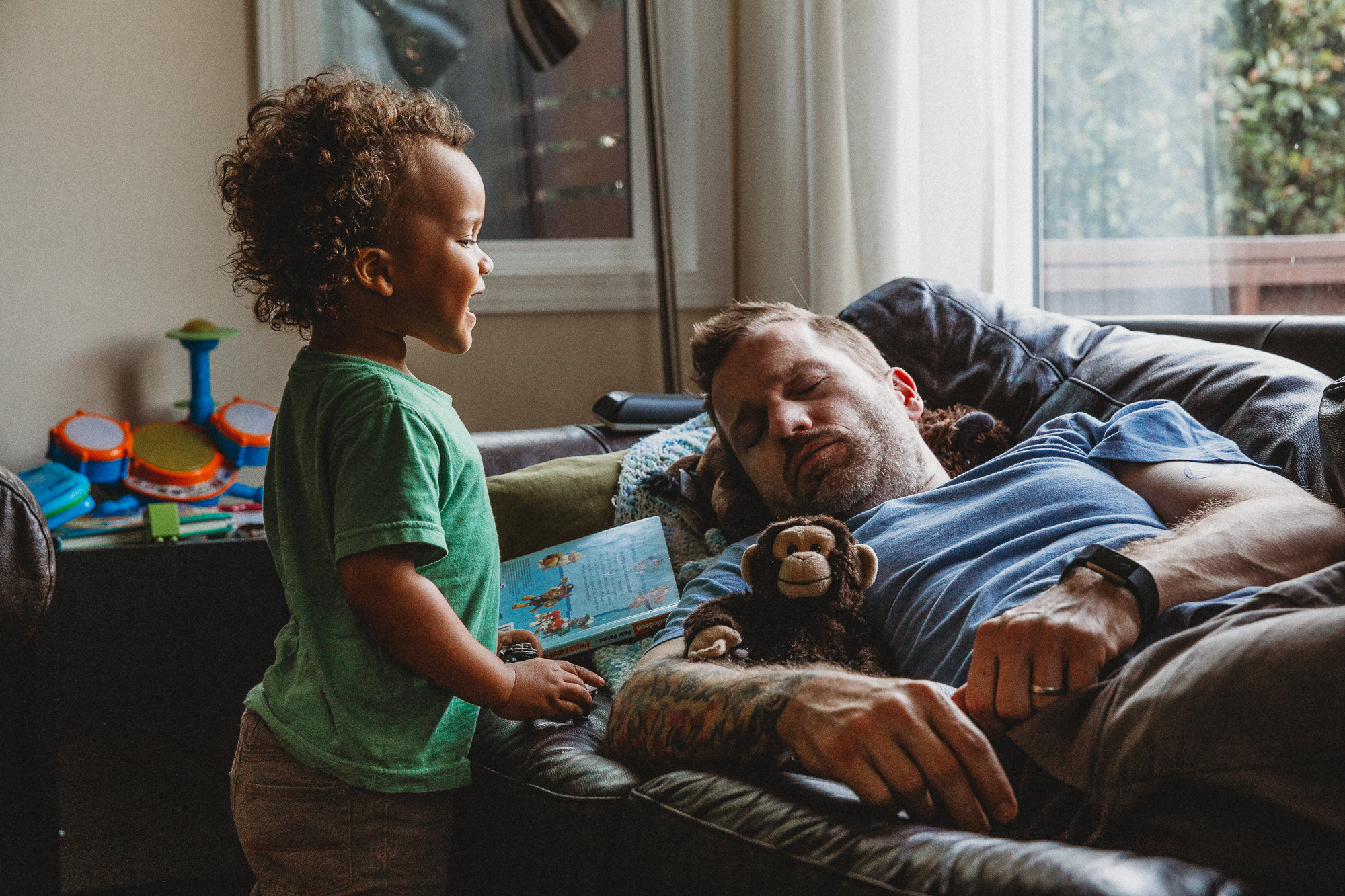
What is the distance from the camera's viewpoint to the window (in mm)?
2598

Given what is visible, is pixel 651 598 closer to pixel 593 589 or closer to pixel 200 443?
pixel 593 589

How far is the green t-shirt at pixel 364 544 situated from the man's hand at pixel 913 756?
0.43m

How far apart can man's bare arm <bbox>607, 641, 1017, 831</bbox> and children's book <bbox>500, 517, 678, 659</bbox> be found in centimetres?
35

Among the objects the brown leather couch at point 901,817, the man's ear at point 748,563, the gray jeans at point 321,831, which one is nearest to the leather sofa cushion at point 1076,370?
the brown leather couch at point 901,817

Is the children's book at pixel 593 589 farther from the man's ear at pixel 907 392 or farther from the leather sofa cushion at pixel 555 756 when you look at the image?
the man's ear at pixel 907 392

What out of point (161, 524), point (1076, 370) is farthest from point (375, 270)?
point (161, 524)

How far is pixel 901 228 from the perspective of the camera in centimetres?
220

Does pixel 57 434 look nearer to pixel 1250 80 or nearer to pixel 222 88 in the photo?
pixel 222 88

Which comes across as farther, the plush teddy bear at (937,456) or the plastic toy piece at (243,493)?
the plastic toy piece at (243,493)

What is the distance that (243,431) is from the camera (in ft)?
7.09

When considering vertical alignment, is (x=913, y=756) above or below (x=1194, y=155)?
below

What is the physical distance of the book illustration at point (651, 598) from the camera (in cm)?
138

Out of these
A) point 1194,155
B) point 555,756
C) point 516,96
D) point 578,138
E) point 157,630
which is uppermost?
point 516,96

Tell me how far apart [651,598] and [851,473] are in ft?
1.03
